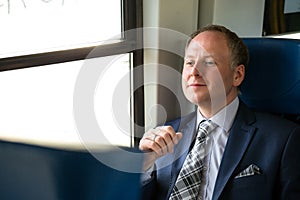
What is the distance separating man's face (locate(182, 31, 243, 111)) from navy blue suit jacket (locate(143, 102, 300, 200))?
4.9 inches

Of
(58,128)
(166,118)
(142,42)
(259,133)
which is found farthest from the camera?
(166,118)

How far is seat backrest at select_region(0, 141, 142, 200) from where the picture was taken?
101cm

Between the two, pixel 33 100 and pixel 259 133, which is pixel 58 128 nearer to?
pixel 33 100

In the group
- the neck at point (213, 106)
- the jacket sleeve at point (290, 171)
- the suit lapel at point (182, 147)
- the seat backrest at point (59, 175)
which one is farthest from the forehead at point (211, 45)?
the seat backrest at point (59, 175)

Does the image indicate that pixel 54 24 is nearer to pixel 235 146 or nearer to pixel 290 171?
pixel 235 146

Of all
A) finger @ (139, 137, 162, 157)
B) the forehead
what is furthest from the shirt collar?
finger @ (139, 137, 162, 157)

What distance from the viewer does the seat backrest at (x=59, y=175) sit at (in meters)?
1.01

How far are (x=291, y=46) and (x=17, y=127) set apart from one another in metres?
1.11

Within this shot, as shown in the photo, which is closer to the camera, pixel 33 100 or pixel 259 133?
pixel 259 133

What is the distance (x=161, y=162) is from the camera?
1594mm

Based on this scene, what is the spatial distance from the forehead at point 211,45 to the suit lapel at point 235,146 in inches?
9.5

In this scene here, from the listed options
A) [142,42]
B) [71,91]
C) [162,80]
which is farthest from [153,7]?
[71,91]

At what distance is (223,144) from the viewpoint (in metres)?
1.56

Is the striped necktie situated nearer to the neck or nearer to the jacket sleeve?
the neck
